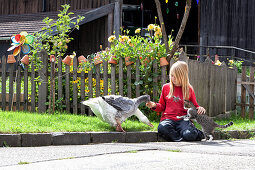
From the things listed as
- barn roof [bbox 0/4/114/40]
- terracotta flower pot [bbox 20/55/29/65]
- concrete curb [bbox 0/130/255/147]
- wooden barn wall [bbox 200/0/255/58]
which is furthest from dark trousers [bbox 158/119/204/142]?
wooden barn wall [bbox 200/0/255/58]

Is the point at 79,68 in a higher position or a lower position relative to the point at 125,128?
higher

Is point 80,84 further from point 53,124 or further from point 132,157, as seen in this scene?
point 132,157

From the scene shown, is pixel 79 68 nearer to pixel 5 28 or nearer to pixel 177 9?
pixel 5 28

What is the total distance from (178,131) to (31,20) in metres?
13.7

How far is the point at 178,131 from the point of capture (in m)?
8.09

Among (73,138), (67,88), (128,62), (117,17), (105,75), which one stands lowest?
(73,138)

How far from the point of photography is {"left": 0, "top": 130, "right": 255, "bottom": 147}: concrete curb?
711cm

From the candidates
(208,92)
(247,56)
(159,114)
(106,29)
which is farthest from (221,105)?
(247,56)

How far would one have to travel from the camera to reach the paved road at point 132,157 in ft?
16.6

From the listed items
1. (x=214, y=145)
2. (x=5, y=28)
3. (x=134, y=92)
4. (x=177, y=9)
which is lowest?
(x=214, y=145)

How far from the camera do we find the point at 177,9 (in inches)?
1225

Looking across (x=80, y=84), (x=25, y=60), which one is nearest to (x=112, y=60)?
(x=80, y=84)

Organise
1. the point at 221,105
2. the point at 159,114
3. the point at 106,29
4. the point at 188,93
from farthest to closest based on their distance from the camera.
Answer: the point at 106,29 → the point at 221,105 → the point at 159,114 → the point at 188,93

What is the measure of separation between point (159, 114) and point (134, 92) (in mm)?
678
